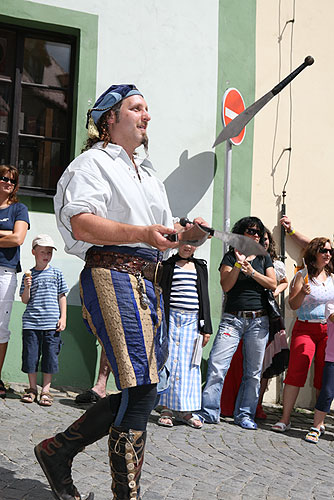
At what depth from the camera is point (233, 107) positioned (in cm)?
736

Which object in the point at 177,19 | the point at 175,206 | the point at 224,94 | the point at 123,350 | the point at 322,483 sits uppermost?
the point at 177,19

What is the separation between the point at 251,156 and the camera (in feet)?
25.6

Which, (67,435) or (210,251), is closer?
(67,435)

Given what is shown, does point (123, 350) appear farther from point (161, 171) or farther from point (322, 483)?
point (161, 171)

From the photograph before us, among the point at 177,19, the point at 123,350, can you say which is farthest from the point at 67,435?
the point at 177,19

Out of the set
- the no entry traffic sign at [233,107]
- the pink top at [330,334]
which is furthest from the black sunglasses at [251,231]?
the no entry traffic sign at [233,107]

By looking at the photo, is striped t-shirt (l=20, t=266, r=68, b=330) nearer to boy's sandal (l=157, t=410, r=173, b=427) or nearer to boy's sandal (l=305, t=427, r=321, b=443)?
boy's sandal (l=157, t=410, r=173, b=427)

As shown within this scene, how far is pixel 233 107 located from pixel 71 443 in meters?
5.06

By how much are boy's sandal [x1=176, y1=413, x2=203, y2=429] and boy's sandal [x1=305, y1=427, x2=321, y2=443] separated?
3.02 ft

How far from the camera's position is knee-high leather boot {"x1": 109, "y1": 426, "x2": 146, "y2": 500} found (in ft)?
9.41

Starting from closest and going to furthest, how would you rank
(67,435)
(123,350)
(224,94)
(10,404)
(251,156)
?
1. (123,350)
2. (67,435)
3. (10,404)
4. (224,94)
5. (251,156)

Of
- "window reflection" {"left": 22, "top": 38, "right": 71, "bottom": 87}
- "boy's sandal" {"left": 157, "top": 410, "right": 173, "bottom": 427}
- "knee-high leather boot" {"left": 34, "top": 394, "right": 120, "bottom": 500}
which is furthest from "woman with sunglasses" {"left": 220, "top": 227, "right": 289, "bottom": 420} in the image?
"knee-high leather boot" {"left": 34, "top": 394, "right": 120, "bottom": 500}

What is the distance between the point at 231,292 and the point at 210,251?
1.19 meters

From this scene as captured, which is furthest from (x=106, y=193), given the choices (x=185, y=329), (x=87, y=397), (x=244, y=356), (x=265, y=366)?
(x=265, y=366)
